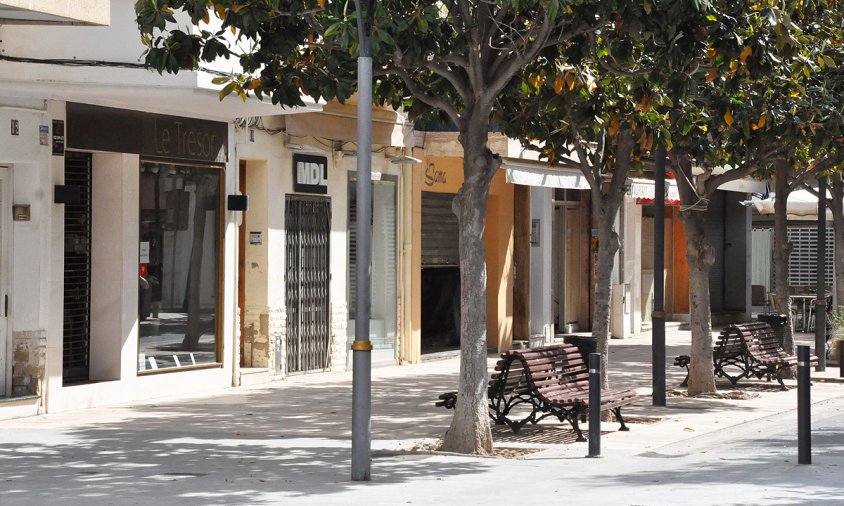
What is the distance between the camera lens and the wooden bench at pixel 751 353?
1884 centimetres

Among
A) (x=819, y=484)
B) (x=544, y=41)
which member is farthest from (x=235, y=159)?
(x=819, y=484)

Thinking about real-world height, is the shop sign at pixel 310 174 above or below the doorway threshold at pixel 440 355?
above

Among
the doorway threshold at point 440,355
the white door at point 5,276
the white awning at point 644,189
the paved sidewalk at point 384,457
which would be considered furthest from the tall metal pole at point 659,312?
the white awning at point 644,189

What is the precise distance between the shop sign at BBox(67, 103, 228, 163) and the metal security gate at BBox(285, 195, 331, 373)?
6.93 feet

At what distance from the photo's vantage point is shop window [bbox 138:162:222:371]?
54.0 ft

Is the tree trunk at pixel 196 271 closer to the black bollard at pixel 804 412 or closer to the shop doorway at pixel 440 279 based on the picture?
the shop doorway at pixel 440 279

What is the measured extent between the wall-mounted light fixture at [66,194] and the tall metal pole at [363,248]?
5559mm

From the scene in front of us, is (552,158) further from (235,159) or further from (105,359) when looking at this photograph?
(105,359)

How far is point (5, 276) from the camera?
574 inches

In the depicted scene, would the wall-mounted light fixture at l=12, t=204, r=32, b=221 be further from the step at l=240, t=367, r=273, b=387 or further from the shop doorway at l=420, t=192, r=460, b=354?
the shop doorway at l=420, t=192, r=460, b=354

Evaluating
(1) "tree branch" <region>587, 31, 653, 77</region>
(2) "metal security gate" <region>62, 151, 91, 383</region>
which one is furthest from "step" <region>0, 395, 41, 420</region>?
(1) "tree branch" <region>587, 31, 653, 77</region>

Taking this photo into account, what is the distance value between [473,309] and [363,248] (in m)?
1.88

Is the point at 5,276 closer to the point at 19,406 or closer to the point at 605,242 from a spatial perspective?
the point at 19,406

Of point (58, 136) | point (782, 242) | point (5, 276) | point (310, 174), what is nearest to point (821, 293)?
point (782, 242)
